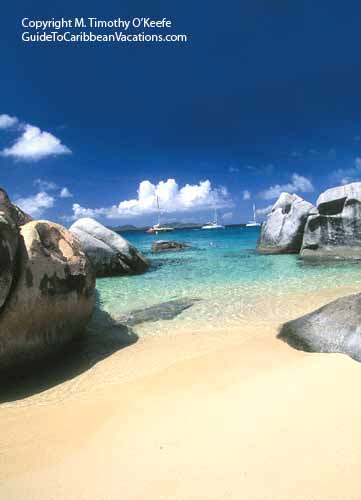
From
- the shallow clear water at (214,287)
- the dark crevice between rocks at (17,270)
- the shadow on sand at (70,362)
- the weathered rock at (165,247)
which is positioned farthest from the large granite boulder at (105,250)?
the weathered rock at (165,247)

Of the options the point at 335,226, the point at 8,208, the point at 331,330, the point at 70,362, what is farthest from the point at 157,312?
the point at 335,226

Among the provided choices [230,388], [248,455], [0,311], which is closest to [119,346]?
[0,311]

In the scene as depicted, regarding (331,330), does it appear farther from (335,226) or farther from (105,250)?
(335,226)

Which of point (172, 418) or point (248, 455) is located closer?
point (248, 455)

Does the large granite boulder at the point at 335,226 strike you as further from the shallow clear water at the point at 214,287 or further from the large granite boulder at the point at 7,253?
the large granite boulder at the point at 7,253

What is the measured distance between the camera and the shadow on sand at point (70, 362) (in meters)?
4.25

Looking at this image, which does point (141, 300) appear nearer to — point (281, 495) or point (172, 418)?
point (172, 418)

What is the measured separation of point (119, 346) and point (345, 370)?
369 centimetres

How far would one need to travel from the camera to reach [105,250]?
14281 mm

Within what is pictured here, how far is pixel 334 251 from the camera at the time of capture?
60.0ft

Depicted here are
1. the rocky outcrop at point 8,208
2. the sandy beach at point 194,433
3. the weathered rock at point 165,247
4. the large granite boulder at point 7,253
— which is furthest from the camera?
the weathered rock at point 165,247

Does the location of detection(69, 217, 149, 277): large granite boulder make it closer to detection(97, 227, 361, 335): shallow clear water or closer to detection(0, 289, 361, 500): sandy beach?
detection(97, 227, 361, 335): shallow clear water

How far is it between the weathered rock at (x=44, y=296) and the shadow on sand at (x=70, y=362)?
0.20 meters

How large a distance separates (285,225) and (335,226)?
3.73 meters
